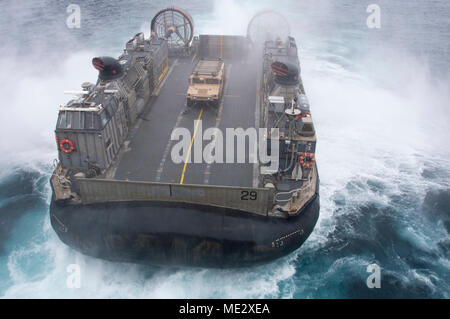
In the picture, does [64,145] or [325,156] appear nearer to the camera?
[64,145]

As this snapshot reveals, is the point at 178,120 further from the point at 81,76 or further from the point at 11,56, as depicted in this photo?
the point at 11,56

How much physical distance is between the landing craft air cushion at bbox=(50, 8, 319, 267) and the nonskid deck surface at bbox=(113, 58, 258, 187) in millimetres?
73

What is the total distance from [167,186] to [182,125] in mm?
6516

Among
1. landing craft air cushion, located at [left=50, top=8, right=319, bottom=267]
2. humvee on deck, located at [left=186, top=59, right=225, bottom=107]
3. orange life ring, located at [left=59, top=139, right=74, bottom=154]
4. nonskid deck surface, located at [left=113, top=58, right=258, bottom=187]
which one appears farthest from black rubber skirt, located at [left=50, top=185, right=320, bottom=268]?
humvee on deck, located at [left=186, top=59, right=225, bottom=107]

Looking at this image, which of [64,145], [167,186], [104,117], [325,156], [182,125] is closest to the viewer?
[167,186]

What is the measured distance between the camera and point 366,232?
1752 cm

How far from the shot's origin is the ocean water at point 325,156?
575 inches

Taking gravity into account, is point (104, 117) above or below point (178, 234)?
above

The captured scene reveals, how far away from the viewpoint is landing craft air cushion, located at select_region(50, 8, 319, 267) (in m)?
13.4

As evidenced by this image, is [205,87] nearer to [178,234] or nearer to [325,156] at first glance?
[325,156]

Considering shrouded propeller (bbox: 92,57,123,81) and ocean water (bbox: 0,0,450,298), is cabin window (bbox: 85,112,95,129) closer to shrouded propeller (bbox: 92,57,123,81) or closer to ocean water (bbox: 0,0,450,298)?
shrouded propeller (bbox: 92,57,123,81)

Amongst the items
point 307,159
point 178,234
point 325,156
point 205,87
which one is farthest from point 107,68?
point 325,156

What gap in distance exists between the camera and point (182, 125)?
19.4m
